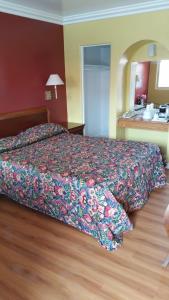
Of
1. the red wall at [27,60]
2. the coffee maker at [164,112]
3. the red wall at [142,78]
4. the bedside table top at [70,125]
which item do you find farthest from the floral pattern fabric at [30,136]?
the red wall at [142,78]

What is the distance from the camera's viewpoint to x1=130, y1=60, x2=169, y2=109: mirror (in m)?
4.00

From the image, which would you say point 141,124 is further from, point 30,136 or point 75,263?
point 75,263

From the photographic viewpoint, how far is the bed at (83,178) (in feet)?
6.63

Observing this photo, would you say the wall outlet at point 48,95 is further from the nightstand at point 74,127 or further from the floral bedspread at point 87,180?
the floral bedspread at point 87,180

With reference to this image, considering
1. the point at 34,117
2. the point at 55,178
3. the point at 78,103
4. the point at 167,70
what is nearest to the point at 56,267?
the point at 55,178

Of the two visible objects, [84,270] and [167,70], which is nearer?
[84,270]

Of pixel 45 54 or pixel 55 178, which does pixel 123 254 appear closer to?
pixel 55 178

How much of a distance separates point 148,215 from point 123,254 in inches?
26.2

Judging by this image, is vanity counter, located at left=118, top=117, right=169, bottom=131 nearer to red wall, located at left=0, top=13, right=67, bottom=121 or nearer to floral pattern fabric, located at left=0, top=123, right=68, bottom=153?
floral pattern fabric, located at left=0, top=123, right=68, bottom=153

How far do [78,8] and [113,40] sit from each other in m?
0.67

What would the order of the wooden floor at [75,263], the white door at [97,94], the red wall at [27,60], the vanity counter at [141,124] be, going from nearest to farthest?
the wooden floor at [75,263]
the red wall at [27,60]
the vanity counter at [141,124]
the white door at [97,94]

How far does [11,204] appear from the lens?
2.79 metres

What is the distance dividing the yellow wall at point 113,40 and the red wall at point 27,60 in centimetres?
21

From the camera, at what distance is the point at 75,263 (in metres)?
1.90
